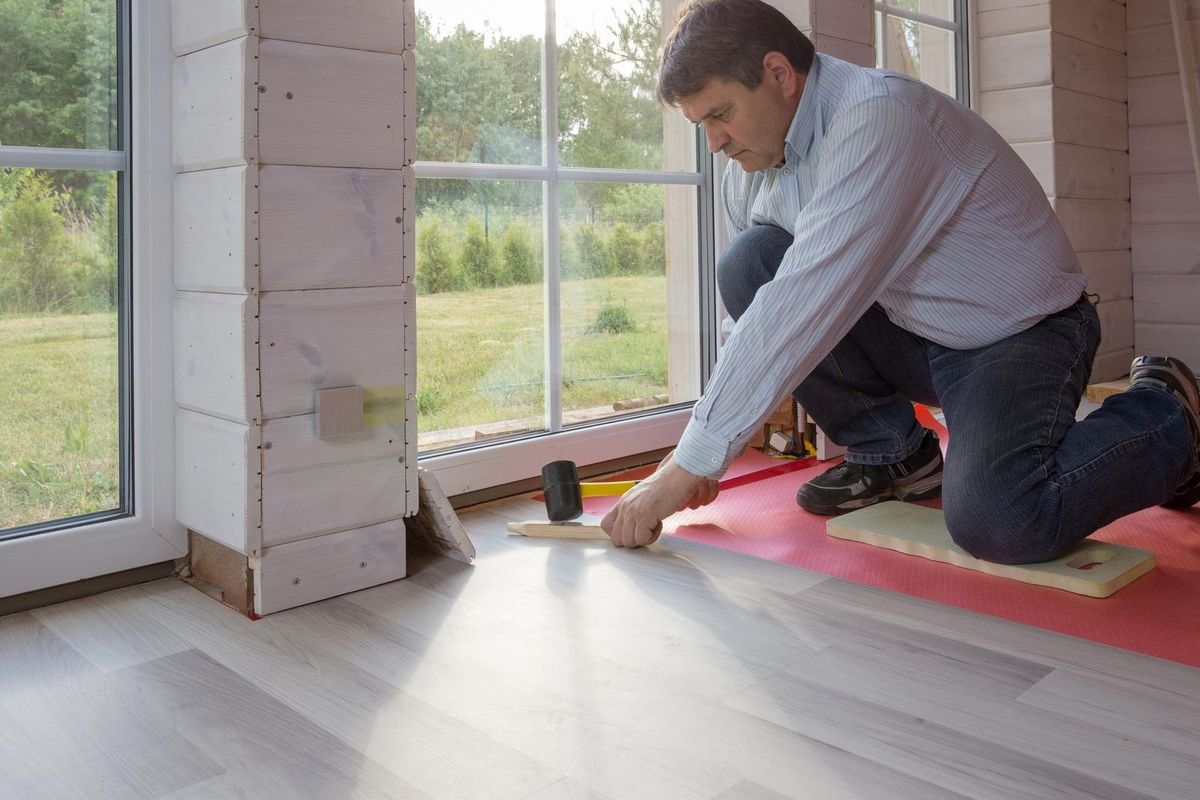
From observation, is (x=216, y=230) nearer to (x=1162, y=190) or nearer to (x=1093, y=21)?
(x=1093, y=21)

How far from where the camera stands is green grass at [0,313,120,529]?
1.66 m

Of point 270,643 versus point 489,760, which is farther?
point 270,643

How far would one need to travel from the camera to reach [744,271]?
2195 mm

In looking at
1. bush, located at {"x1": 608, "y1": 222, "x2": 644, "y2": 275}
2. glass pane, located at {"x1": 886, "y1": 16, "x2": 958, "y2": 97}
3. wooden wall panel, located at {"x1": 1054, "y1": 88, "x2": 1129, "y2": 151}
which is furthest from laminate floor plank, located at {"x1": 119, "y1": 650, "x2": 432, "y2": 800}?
wooden wall panel, located at {"x1": 1054, "y1": 88, "x2": 1129, "y2": 151}

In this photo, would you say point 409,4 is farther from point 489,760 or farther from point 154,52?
point 489,760

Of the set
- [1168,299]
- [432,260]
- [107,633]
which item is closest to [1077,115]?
[1168,299]

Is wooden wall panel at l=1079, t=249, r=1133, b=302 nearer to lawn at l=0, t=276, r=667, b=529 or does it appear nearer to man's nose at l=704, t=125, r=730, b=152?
lawn at l=0, t=276, r=667, b=529

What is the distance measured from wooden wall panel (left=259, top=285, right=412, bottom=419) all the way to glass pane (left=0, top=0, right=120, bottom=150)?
430 millimetres

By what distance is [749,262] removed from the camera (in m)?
2.19

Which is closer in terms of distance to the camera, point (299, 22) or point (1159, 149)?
point (299, 22)

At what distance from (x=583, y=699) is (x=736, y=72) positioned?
3.29 ft

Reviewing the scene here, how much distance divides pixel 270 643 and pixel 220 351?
0.45 m

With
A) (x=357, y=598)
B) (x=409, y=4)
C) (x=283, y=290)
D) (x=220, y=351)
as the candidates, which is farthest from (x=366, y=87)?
(x=357, y=598)

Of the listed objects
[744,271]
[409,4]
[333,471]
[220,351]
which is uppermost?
[409,4]
